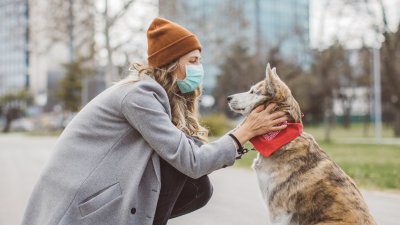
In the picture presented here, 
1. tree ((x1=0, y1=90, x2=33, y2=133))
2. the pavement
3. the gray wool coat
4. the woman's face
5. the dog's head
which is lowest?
tree ((x1=0, y1=90, x2=33, y2=133))

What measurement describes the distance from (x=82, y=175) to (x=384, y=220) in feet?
15.9

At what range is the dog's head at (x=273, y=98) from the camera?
3844mm

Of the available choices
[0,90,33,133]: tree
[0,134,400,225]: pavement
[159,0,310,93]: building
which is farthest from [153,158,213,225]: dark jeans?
[0,90,33,133]: tree

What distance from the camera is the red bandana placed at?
376cm

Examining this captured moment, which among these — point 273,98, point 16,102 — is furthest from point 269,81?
point 16,102

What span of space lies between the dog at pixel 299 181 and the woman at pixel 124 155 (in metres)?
0.52

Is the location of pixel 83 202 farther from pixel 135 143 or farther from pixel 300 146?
pixel 300 146

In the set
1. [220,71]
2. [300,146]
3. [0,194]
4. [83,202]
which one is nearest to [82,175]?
[83,202]

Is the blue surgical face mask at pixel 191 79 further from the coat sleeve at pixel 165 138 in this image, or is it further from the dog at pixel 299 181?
the dog at pixel 299 181

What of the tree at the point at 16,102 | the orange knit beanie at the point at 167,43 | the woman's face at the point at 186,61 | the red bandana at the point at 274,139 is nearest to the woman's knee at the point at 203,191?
the red bandana at the point at 274,139

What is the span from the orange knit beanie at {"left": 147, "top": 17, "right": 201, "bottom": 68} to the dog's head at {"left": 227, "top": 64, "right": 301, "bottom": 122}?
64 cm

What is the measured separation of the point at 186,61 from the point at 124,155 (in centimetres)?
78

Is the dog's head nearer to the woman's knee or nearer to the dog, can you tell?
the dog

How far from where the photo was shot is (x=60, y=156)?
3.35 meters
